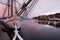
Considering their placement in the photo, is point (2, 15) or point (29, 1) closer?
point (29, 1)

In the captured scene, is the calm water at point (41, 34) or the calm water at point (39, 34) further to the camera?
the calm water at point (41, 34)

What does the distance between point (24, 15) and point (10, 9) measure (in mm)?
1816

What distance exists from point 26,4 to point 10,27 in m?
3.09

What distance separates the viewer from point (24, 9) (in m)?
8.05

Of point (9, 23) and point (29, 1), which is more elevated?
point (29, 1)

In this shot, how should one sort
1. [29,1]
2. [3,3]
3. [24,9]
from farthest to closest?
[3,3]
[24,9]
[29,1]

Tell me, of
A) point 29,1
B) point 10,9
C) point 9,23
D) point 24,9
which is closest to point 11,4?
point 10,9

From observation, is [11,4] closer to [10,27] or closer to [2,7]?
[2,7]

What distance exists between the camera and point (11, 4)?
31.7ft

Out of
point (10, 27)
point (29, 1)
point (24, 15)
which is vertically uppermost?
point (29, 1)

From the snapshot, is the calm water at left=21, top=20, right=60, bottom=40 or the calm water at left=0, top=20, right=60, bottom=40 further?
the calm water at left=21, top=20, right=60, bottom=40

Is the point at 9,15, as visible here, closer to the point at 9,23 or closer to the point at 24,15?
the point at 9,23

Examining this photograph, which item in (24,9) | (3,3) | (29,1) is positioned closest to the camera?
(29,1)

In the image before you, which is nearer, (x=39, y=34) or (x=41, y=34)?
(x=39, y=34)
